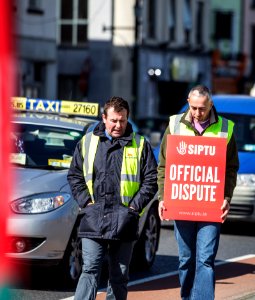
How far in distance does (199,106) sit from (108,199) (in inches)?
34.8

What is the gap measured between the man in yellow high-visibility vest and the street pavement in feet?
7.38

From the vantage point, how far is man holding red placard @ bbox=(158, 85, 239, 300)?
21.8 ft

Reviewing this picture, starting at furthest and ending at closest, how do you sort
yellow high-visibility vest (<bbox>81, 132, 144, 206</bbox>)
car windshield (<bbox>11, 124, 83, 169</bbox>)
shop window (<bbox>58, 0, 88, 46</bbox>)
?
1. shop window (<bbox>58, 0, 88, 46</bbox>)
2. car windshield (<bbox>11, 124, 83, 169</bbox>)
3. yellow high-visibility vest (<bbox>81, 132, 144, 206</bbox>)

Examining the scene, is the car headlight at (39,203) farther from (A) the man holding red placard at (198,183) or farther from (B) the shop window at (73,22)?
(B) the shop window at (73,22)

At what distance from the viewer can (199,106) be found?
21.7 ft

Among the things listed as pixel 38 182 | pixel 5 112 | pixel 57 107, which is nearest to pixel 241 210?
pixel 57 107

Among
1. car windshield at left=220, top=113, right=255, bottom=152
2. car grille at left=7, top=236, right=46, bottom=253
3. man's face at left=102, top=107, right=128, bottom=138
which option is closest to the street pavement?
car grille at left=7, top=236, right=46, bottom=253

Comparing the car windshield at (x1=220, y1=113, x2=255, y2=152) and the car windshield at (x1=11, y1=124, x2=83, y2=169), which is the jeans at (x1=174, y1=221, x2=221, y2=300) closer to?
the car windshield at (x1=11, y1=124, x2=83, y2=169)

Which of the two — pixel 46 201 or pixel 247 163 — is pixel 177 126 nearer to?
pixel 46 201

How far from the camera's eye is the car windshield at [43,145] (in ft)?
30.6

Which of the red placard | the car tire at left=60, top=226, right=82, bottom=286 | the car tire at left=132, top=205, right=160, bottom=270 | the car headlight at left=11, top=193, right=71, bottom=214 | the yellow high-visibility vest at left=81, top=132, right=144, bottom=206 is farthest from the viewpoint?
the car tire at left=132, top=205, right=160, bottom=270

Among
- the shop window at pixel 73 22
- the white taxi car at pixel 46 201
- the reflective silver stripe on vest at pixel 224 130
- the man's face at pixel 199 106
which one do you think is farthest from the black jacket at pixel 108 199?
the shop window at pixel 73 22

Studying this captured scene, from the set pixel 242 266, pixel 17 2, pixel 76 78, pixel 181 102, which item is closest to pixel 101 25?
pixel 76 78

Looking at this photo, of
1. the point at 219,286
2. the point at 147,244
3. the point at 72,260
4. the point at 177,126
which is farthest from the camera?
the point at 147,244
